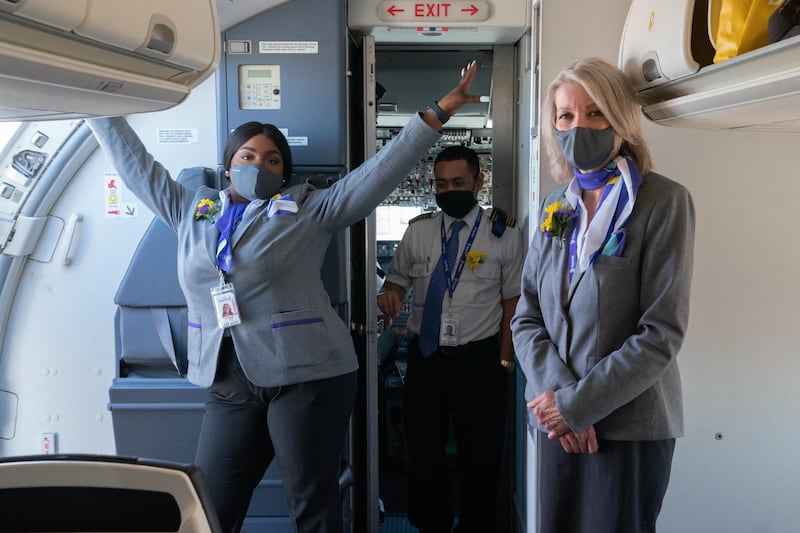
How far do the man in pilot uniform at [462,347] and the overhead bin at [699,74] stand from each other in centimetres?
123

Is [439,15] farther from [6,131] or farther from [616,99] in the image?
[6,131]

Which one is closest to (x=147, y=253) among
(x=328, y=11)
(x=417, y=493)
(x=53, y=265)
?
(x=53, y=265)

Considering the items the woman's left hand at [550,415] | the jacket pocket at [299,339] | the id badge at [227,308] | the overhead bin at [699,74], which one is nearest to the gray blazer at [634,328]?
the woman's left hand at [550,415]

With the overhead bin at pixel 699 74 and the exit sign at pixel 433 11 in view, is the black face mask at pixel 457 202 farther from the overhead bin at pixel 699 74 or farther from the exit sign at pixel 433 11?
A: the overhead bin at pixel 699 74

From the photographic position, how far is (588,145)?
1.95m

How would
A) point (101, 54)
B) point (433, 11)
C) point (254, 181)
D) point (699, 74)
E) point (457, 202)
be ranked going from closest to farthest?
1. point (101, 54)
2. point (699, 74)
3. point (254, 181)
4. point (433, 11)
5. point (457, 202)

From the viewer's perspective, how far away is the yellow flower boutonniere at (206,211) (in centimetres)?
258

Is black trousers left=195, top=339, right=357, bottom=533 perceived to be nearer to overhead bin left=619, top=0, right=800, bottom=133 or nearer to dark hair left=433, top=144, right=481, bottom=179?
dark hair left=433, top=144, right=481, bottom=179

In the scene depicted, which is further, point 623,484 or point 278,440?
point 278,440

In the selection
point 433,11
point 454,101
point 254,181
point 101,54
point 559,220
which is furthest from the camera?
point 433,11

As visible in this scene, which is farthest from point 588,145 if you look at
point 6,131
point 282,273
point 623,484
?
point 6,131

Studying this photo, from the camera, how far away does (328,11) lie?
A: 2.99 metres

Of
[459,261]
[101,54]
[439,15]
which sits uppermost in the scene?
[439,15]

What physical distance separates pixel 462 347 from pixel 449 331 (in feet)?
0.33
